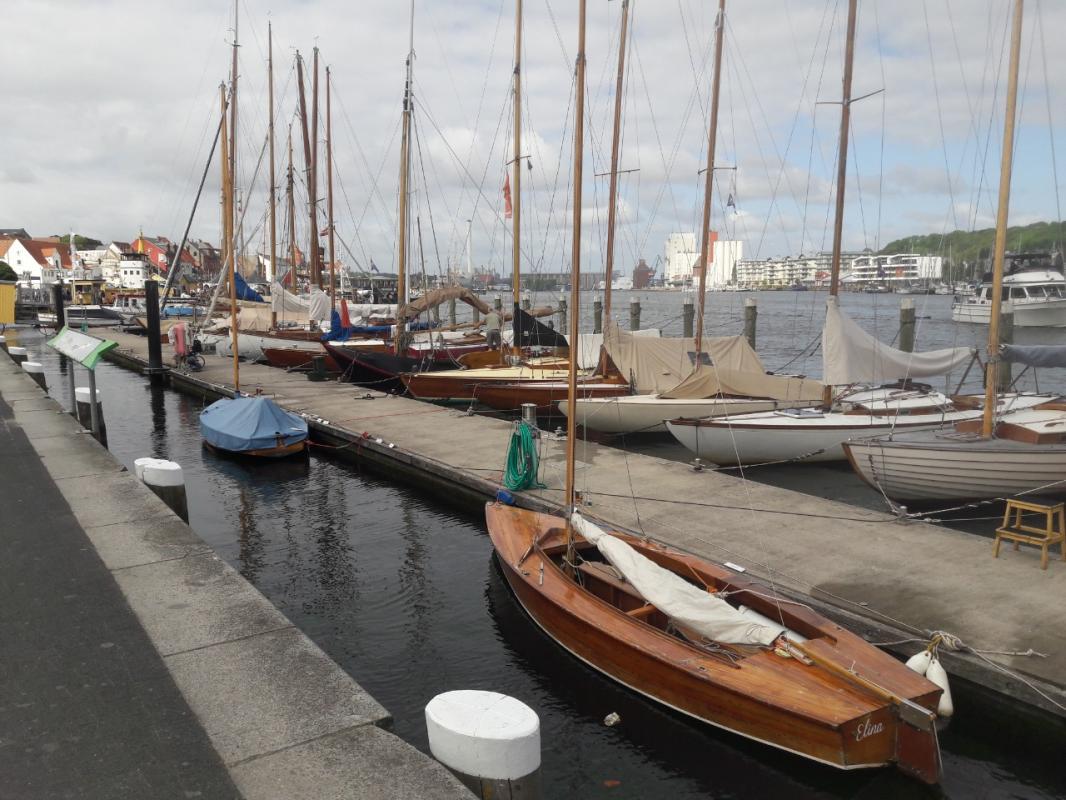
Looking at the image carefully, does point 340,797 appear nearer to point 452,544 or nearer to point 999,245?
point 452,544

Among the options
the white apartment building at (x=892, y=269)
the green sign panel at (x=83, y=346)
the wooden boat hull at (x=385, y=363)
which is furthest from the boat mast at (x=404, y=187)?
the white apartment building at (x=892, y=269)

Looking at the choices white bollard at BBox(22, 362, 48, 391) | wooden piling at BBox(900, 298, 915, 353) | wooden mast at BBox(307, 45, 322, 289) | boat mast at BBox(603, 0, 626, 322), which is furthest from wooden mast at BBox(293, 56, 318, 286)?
wooden piling at BBox(900, 298, 915, 353)

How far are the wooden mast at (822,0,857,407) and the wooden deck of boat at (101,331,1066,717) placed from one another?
18.4 ft

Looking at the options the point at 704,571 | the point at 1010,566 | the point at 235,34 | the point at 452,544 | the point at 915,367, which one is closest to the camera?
the point at 704,571

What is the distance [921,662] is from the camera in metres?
6.56

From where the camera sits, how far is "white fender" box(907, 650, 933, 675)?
6.52 m

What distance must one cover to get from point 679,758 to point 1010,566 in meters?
4.95

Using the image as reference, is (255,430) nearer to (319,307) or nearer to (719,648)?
(719,648)

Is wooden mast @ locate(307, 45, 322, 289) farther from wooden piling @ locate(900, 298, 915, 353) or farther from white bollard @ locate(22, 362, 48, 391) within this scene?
wooden piling @ locate(900, 298, 915, 353)

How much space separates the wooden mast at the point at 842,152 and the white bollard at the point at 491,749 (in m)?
13.9

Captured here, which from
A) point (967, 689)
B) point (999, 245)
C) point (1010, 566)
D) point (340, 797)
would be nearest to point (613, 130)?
point (999, 245)

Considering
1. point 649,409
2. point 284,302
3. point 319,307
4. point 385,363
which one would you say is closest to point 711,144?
point 649,409

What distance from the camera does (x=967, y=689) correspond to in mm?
7094

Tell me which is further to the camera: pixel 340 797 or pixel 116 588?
pixel 116 588
